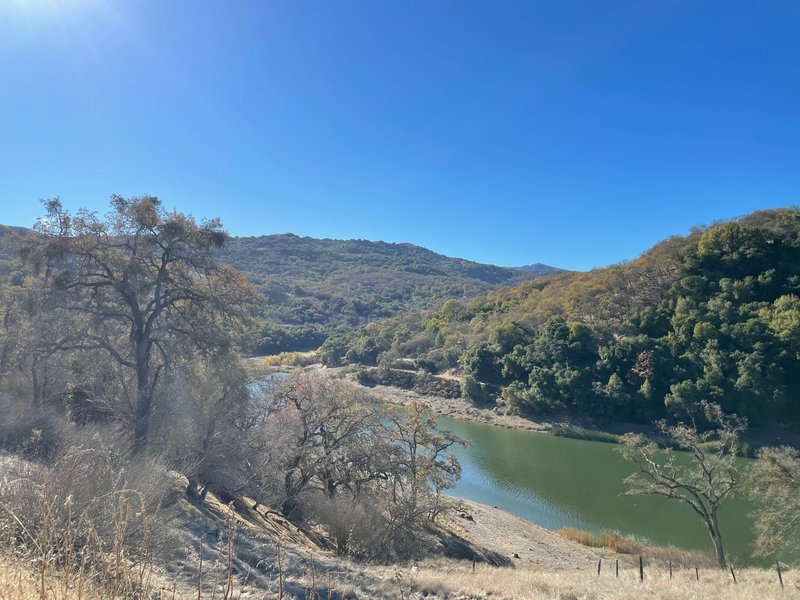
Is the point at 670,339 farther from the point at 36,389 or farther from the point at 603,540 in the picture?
the point at 36,389

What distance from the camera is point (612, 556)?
18.0 meters

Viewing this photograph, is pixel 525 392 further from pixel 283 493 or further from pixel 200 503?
pixel 200 503

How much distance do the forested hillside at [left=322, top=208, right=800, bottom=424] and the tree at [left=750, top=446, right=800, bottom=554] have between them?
20.3 meters

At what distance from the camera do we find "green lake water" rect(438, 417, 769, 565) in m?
21.3

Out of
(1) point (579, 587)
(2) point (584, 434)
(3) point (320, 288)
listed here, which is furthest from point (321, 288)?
(1) point (579, 587)

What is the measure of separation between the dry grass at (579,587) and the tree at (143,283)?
8.76 metres

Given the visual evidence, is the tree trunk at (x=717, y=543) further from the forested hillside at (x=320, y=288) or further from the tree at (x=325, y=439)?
the forested hillside at (x=320, y=288)

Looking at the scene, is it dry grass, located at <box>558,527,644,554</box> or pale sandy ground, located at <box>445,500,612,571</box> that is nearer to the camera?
pale sandy ground, located at <box>445,500,612,571</box>

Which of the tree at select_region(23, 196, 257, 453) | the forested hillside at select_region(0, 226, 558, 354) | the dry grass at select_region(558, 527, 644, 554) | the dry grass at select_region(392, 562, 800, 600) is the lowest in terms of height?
the dry grass at select_region(558, 527, 644, 554)

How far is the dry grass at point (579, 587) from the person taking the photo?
8.47 m

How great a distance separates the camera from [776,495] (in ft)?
53.6

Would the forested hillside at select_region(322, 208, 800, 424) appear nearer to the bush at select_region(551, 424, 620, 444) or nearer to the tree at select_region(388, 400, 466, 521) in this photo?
the bush at select_region(551, 424, 620, 444)

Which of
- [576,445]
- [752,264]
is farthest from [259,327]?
[752,264]

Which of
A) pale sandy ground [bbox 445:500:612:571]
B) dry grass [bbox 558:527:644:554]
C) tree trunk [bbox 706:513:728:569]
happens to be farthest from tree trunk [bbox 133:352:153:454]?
tree trunk [bbox 706:513:728:569]
